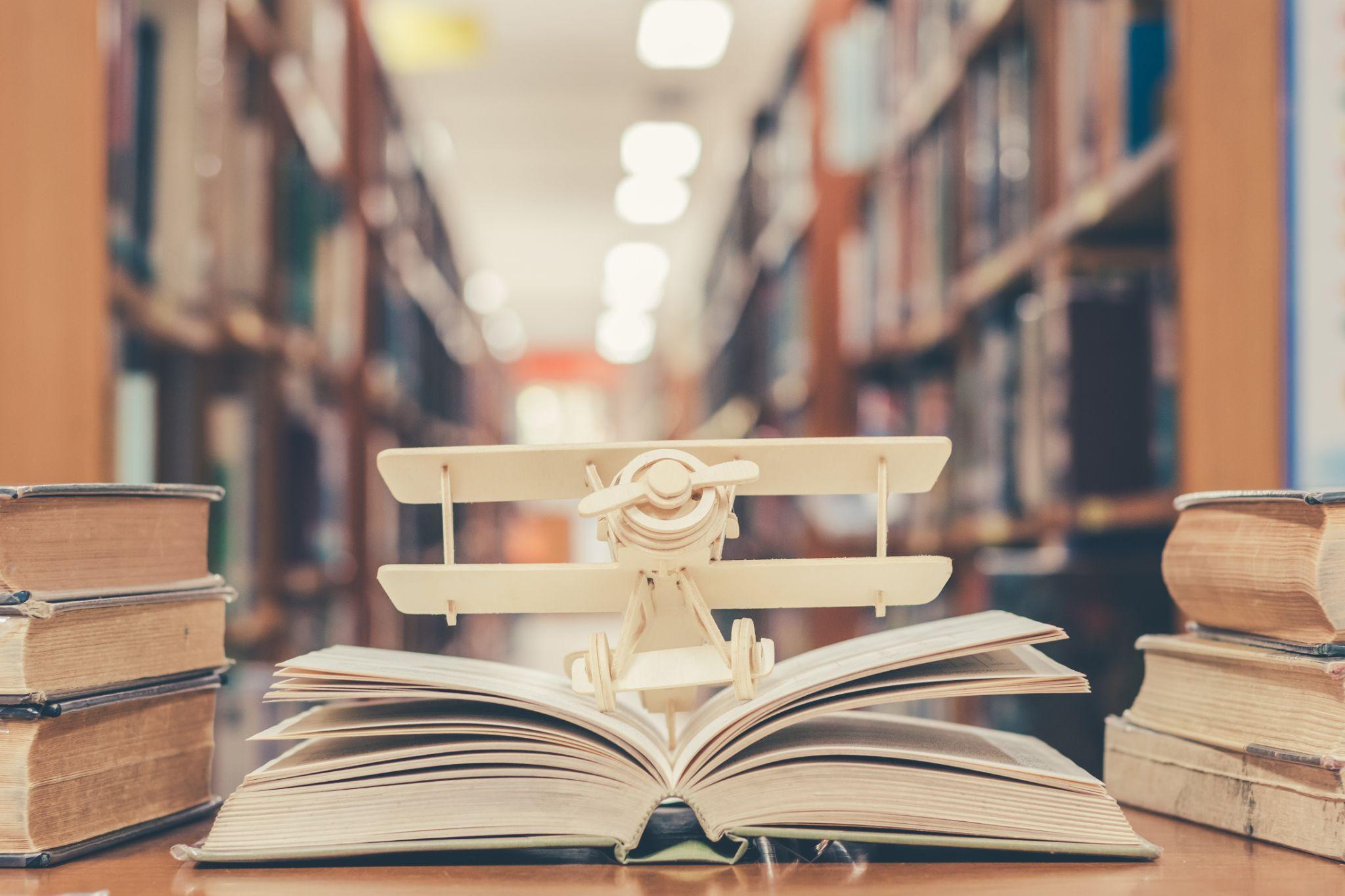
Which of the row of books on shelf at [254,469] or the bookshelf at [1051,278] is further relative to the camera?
the row of books on shelf at [254,469]

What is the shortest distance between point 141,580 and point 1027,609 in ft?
3.21

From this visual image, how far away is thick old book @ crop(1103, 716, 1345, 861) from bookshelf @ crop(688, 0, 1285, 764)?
47cm

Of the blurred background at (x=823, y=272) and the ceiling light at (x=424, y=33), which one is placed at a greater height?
the ceiling light at (x=424, y=33)

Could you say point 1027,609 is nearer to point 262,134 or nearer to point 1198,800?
point 1198,800

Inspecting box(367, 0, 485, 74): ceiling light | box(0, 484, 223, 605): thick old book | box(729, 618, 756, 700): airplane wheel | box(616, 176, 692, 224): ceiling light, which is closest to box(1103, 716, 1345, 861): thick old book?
box(729, 618, 756, 700): airplane wheel

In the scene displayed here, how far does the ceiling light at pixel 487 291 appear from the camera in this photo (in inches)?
338

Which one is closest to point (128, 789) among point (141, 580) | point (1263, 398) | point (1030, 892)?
point (141, 580)

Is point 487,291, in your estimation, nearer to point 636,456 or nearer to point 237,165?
point 237,165

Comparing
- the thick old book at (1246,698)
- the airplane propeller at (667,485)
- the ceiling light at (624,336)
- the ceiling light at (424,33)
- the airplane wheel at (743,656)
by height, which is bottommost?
the thick old book at (1246,698)

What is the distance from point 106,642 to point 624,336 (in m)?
11.0

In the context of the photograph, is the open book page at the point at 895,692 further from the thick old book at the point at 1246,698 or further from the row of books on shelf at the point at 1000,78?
the row of books on shelf at the point at 1000,78

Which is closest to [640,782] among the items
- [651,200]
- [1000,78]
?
[1000,78]

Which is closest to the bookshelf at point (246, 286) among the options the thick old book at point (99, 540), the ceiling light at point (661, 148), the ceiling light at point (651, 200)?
the thick old book at point (99, 540)

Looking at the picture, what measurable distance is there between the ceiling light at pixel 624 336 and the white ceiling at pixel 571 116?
251cm
